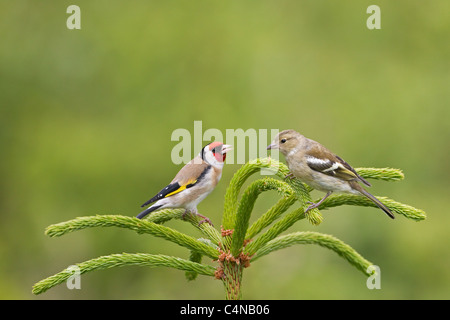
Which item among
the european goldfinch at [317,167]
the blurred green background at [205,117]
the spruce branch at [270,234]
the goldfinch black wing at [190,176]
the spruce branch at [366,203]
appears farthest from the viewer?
the blurred green background at [205,117]

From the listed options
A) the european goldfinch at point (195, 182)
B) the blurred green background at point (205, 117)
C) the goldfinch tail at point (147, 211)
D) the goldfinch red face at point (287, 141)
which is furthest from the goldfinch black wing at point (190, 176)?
the blurred green background at point (205, 117)

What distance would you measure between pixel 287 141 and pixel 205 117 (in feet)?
13.1

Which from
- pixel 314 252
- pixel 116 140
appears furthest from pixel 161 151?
pixel 314 252

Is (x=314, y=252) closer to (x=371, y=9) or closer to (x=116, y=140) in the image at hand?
(x=116, y=140)

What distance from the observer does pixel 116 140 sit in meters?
8.05

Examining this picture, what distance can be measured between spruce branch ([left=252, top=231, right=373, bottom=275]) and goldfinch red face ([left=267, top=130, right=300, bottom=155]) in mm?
1130

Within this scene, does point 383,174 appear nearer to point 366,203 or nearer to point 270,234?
point 366,203

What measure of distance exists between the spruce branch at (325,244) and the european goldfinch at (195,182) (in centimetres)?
106

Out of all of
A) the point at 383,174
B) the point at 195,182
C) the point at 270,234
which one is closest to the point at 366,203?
the point at 383,174

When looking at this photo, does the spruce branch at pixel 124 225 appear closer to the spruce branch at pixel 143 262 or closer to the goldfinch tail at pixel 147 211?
the spruce branch at pixel 143 262

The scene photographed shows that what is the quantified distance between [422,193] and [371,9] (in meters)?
3.45

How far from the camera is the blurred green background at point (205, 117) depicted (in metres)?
7.66

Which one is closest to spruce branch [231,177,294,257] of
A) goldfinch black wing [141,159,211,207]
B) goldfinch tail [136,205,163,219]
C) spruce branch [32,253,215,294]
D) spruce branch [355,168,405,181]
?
spruce branch [32,253,215,294]

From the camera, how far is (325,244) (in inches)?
117
